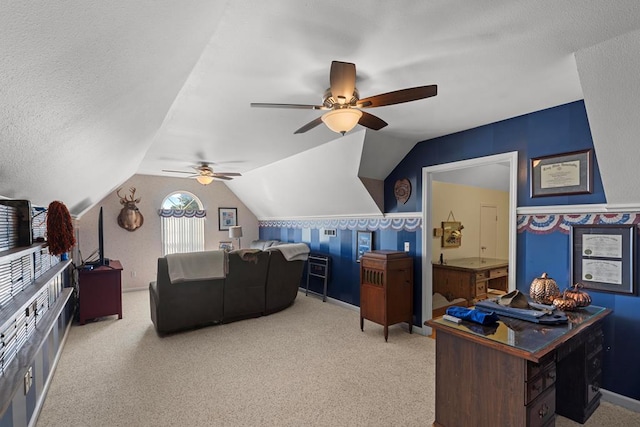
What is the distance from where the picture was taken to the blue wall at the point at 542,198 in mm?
2475

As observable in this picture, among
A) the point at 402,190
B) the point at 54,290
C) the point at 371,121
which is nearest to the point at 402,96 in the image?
the point at 371,121

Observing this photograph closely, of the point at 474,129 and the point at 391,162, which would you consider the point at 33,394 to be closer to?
the point at 391,162

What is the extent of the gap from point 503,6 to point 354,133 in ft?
7.38

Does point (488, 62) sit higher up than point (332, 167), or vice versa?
point (488, 62)

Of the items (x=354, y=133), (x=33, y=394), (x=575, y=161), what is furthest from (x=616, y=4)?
(x=33, y=394)

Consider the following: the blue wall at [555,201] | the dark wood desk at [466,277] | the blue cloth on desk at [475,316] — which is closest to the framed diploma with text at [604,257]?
the blue wall at [555,201]

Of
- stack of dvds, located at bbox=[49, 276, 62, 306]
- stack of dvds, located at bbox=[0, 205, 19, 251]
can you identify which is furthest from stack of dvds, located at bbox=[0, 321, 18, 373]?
stack of dvds, located at bbox=[49, 276, 62, 306]

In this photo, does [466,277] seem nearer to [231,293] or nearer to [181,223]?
[231,293]

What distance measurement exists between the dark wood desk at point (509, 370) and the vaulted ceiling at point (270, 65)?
1.38 meters

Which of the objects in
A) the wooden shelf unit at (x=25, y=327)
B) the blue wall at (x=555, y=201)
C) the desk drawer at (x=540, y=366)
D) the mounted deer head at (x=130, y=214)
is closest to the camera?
the wooden shelf unit at (x=25, y=327)

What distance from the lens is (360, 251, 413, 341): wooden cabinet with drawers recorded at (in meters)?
3.69

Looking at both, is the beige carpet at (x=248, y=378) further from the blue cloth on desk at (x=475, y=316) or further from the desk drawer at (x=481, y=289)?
the desk drawer at (x=481, y=289)

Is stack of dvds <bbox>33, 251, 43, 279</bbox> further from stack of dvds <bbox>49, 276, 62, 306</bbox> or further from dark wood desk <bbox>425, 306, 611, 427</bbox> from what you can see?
dark wood desk <bbox>425, 306, 611, 427</bbox>

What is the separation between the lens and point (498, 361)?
178 centimetres
